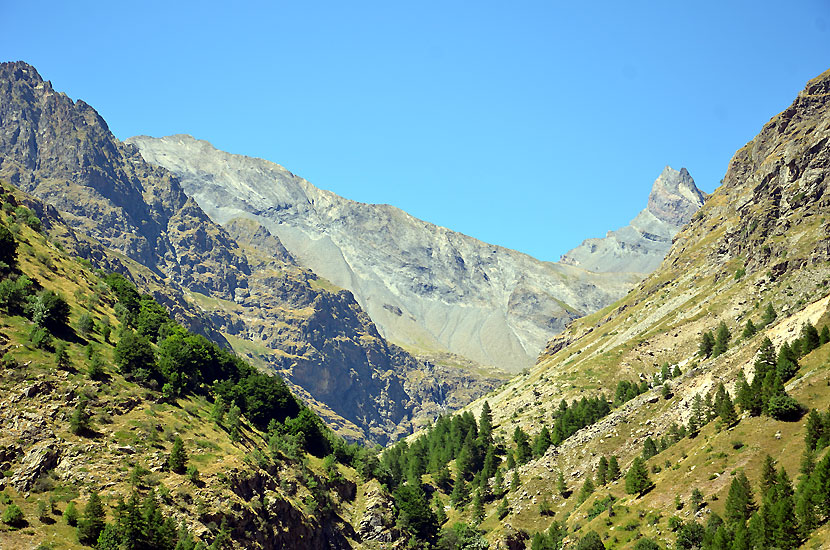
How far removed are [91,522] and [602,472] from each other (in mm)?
81132

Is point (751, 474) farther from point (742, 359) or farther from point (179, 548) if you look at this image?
point (179, 548)

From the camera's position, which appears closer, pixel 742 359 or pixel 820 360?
pixel 820 360

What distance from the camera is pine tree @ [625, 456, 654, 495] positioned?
340 feet

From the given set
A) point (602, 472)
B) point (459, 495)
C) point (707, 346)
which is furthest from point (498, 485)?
point (707, 346)

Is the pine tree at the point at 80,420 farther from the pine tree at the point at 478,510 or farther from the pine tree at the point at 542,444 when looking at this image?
the pine tree at the point at 542,444

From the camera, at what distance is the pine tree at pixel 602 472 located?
120 m

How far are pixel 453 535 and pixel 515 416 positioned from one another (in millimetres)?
72836

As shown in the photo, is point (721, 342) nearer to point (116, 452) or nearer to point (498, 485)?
point (498, 485)

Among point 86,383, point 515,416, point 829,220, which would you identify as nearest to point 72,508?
point 86,383

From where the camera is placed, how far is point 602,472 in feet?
398

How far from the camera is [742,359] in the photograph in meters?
125

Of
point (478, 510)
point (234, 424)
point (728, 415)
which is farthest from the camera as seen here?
point (478, 510)

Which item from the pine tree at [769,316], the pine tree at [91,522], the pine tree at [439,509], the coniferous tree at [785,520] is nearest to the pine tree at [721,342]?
the pine tree at [769,316]

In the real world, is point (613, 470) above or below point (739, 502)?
above
